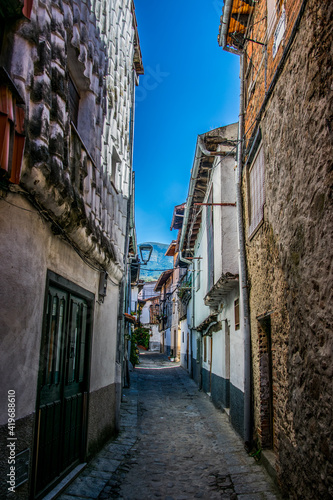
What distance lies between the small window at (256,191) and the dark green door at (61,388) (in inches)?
122

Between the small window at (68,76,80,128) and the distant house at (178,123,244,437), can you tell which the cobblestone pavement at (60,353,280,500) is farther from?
the small window at (68,76,80,128)

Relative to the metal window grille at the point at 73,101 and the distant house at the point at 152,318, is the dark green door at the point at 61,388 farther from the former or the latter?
the distant house at the point at 152,318

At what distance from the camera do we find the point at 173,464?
5926 millimetres

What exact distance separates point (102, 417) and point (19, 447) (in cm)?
341

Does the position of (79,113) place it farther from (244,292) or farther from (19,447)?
(19,447)

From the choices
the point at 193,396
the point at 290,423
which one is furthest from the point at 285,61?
the point at 193,396

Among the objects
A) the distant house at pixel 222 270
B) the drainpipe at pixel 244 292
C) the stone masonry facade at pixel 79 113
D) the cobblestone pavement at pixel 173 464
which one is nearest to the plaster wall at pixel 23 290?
the stone masonry facade at pixel 79 113

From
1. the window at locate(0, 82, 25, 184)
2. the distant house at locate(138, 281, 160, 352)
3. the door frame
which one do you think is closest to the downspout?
the door frame

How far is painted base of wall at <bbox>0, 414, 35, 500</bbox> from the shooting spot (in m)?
2.92

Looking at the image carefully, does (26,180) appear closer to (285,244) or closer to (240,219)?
(285,244)

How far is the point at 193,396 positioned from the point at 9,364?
1056 cm

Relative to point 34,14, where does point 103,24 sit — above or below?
above

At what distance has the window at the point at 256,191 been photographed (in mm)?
6273

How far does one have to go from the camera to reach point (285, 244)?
4.58 metres
